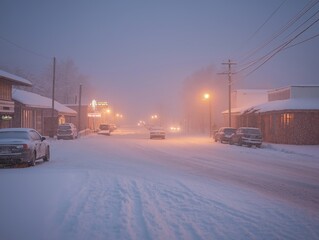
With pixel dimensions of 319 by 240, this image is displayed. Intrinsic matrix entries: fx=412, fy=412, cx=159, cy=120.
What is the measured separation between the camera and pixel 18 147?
54.4ft

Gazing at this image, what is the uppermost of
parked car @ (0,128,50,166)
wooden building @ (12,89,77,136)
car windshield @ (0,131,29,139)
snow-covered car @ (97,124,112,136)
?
wooden building @ (12,89,77,136)

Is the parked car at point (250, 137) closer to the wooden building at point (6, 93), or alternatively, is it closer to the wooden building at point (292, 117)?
the wooden building at point (292, 117)

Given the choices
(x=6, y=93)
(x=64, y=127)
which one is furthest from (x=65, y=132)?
(x=6, y=93)

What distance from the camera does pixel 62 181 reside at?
11.9m

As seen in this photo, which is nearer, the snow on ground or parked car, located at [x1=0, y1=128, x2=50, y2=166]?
the snow on ground

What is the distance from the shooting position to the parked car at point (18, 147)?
16.5 meters

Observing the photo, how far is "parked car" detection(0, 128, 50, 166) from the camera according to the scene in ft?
54.0

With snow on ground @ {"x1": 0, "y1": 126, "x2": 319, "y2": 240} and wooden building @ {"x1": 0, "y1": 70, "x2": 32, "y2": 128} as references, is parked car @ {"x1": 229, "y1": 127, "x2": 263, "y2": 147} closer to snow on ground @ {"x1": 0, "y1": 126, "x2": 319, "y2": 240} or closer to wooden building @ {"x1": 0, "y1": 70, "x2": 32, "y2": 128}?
wooden building @ {"x1": 0, "y1": 70, "x2": 32, "y2": 128}

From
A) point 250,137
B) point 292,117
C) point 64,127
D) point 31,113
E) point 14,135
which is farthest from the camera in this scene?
point 31,113

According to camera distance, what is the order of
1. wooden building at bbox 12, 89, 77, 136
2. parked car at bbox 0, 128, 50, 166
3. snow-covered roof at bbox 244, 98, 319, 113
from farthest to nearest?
wooden building at bbox 12, 89, 77, 136 → snow-covered roof at bbox 244, 98, 319, 113 → parked car at bbox 0, 128, 50, 166

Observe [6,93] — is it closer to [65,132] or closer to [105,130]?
[65,132]

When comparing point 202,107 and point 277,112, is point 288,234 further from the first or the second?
point 202,107

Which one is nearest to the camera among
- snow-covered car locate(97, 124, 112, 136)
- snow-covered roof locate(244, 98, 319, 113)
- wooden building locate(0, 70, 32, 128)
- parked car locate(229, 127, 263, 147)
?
parked car locate(229, 127, 263, 147)

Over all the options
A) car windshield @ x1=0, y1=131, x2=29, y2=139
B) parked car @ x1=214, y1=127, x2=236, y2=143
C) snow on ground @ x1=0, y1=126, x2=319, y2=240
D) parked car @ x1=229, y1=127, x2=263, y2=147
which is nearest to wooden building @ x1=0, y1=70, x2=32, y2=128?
car windshield @ x1=0, y1=131, x2=29, y2=139
